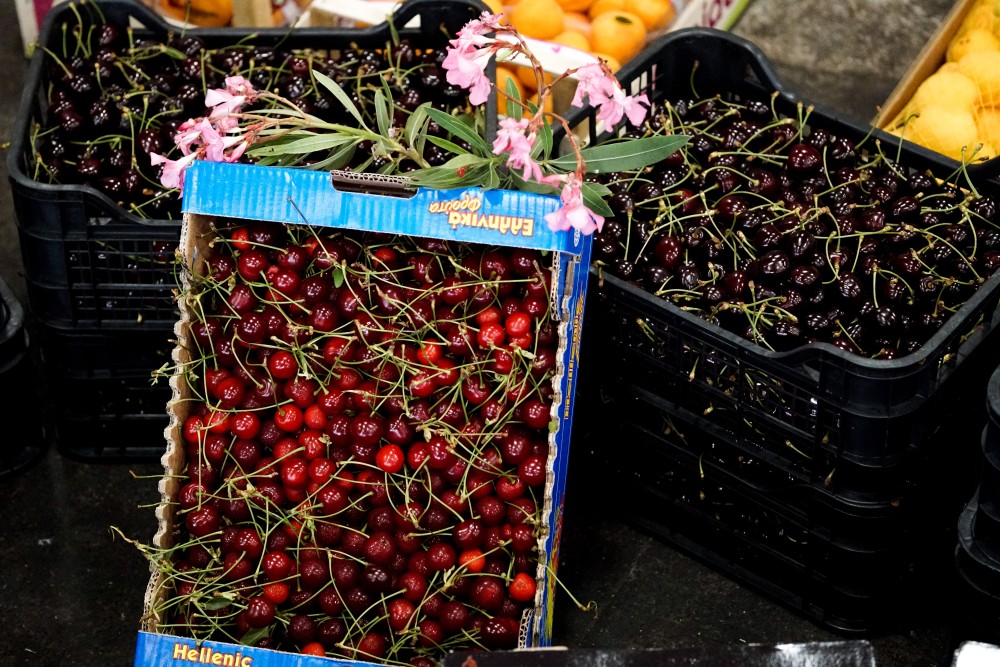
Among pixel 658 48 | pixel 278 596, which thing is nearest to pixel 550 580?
pixel 278 596

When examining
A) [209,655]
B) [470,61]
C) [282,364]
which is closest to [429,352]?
[282,364]

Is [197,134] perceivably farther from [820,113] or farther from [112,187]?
[820,113]

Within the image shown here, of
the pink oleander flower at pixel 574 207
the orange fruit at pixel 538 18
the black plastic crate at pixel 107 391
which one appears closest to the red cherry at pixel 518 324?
the pink oleander flower at pixel 574 207

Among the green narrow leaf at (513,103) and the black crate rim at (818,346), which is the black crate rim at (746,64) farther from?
the black crate rim at (818,346)

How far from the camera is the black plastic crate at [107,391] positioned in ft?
8.26

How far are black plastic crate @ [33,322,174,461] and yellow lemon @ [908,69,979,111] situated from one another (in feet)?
6.18

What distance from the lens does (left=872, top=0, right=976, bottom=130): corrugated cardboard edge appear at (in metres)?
3.22

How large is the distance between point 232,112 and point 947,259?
130 cm

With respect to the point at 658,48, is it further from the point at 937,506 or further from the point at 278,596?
the point at 278,596

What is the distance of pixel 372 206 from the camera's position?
2025mm

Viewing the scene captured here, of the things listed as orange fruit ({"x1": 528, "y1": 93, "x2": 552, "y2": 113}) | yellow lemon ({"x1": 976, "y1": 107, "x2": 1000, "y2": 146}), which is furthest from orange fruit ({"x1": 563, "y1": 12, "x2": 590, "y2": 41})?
yellow lemon ({"x1": 976, "y1": 107, "x2": 1000, "y2": 146})

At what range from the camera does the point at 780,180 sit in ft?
8.26

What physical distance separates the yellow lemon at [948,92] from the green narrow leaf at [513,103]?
52.3 inches

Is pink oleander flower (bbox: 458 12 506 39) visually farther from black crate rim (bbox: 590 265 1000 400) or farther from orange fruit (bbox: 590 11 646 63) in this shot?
orange fruit (bbox: 590 11 646 63)
